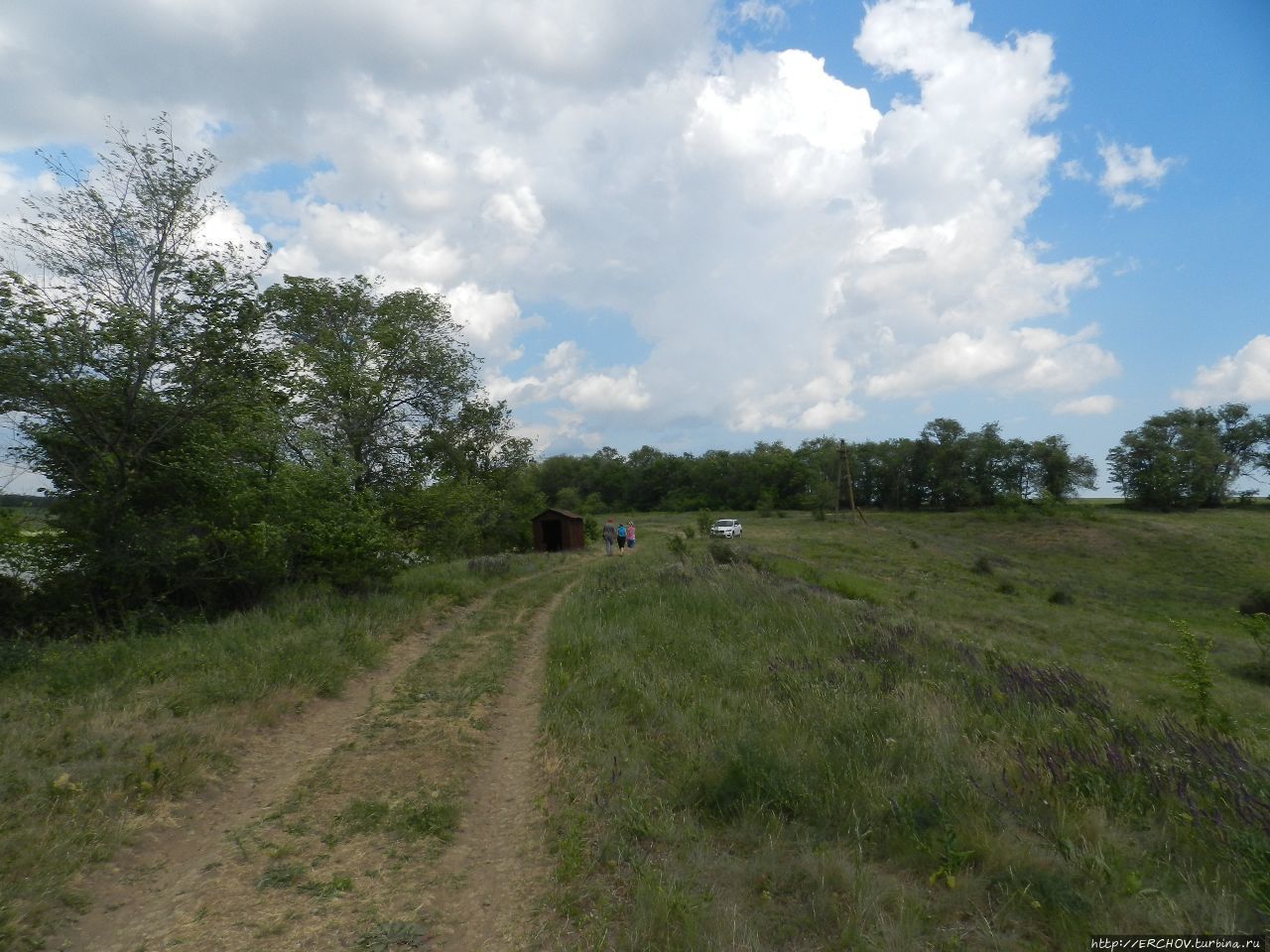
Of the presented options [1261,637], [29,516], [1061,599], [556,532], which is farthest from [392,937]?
[1061,599]

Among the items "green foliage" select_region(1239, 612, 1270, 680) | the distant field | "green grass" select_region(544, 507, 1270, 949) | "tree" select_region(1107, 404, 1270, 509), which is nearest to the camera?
"green grass" select_region(544, 507, 1270, 949)

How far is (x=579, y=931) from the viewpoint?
3986 mm

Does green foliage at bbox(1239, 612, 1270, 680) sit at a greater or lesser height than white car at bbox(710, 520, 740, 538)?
lesser

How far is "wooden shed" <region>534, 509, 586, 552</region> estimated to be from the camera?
120ft

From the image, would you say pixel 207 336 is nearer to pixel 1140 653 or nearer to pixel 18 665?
pixel 18 665

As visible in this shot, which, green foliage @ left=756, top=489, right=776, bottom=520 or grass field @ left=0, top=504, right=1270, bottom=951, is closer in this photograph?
grass field @ left=0, top=504, right=1270, bottom=951

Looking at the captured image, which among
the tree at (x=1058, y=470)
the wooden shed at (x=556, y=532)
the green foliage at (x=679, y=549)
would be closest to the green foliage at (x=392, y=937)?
the green foliage at (x=679, y=549)

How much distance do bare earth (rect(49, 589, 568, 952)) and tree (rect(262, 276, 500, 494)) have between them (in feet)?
36.1

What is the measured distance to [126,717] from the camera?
6.61 m

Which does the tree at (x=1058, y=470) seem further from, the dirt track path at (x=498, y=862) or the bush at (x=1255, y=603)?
the dirt track path at (x=498, y=862)

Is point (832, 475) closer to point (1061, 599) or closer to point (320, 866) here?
point (1061, 599)

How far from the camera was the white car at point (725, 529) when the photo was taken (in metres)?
48.9

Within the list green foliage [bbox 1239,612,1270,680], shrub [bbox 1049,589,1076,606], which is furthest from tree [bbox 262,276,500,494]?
shrub [bbox 1049,589,1076,606]

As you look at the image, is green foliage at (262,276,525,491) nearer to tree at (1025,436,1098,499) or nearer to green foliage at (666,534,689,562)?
green foliage at (666,534,689,562)
